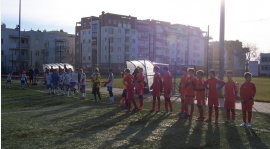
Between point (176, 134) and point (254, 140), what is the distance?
208 centimetres

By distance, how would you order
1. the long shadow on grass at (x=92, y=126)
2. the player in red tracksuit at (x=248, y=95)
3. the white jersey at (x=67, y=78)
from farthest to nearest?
1. the white jersey at (x=67, y=78)
2. the player in red tracksuit at (x=248, y=95)
3. the long shadow on grass at (x=92, y=126)

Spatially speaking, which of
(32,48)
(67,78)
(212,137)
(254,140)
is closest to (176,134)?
(212,137)

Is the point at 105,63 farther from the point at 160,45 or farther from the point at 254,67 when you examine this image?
the point at 254,67

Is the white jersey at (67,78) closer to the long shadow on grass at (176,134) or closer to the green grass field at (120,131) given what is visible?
the green grass field at (120,131)

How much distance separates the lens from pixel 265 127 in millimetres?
10109

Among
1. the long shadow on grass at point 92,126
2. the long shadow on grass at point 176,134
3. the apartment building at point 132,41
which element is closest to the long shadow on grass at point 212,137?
the long shadow on grass at point 176,134

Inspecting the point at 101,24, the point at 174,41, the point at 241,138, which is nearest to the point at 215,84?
the point at 241,138

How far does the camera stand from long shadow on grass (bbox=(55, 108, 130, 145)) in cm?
850

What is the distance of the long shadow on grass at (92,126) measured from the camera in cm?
850

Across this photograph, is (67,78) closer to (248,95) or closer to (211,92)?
(211,92)

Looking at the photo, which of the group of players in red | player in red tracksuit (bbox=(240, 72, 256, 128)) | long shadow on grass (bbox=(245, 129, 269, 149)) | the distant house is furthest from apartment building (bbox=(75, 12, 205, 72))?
long shadow on grass (bbox=(245, 129, 269, 149))

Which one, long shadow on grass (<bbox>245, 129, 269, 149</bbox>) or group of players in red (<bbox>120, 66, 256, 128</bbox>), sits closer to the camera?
long shadow on grass (<bbox>245, 129, 269, 149</bbox>)

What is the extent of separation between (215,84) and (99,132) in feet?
14.8

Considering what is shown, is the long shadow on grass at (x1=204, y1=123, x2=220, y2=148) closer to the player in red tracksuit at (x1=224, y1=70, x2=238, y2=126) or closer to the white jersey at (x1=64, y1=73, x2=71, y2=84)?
the player in red tracksuit at (x1=224, y1=70, x2=238, y2=126)
